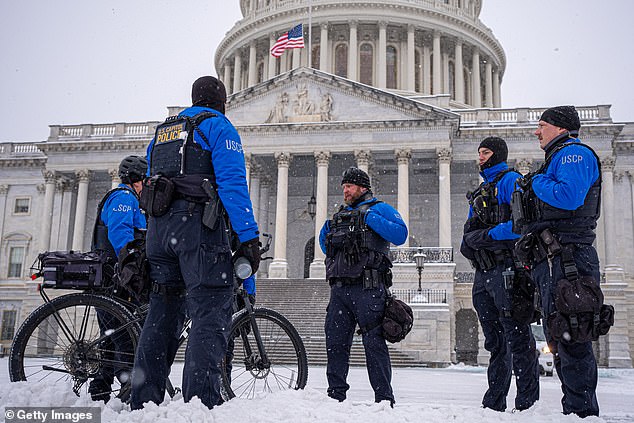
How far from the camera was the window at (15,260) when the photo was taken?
147 ft

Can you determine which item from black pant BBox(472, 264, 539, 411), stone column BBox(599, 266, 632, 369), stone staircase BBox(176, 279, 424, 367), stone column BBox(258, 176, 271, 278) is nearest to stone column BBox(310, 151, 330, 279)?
stone staircase BBox(176, 279, 424, 367)

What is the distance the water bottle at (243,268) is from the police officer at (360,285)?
183 cm

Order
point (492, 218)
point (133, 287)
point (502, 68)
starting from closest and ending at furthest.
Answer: point (133, 287) → point (492, 218) → point (502, 68)

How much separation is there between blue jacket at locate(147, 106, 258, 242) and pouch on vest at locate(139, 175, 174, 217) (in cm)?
37

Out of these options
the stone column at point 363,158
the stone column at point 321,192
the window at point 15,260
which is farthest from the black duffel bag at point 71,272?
the window at point 15,260

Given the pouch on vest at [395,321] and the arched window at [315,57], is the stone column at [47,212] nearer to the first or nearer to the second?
the arched window at [315,57]

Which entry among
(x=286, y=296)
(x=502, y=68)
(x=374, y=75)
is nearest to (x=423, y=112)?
(x=286, y=296)

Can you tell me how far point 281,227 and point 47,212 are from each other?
1554 centimetres

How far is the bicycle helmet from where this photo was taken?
6914 millimetres

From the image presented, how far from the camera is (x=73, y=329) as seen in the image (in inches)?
245

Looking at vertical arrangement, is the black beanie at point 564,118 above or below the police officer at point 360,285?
above

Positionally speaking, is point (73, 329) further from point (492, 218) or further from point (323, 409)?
point (492, 218)

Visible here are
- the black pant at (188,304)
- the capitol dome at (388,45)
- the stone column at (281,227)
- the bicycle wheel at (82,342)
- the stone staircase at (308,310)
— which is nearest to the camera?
the black pant at (188,304)

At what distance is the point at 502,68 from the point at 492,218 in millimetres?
58029
